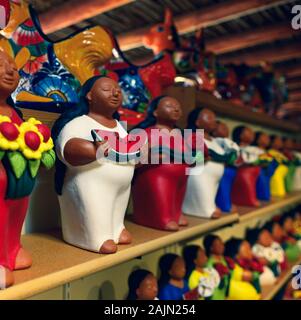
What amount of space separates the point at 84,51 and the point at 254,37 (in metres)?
1.23

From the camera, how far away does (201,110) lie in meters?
1.03

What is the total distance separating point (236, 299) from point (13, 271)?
903mm

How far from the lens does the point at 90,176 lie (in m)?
0.67

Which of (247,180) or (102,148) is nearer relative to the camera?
(102,148)

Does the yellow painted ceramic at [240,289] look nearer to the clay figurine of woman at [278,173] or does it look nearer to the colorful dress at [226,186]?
the colorful dress at [226,186]

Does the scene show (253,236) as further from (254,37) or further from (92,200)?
(92,200)

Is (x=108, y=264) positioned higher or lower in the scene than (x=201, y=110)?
lower

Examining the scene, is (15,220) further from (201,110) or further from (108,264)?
(201,110)

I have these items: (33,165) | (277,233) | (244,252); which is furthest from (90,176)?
(277,233)

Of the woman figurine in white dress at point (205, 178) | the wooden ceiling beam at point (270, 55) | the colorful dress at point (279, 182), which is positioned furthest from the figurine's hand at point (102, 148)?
the wooden ceiling beam at point (270, 55)

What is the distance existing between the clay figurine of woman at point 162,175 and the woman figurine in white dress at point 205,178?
125 millimetres

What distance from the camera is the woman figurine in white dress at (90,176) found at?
2.18ft

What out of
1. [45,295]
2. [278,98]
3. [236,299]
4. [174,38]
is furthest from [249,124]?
[45,295]

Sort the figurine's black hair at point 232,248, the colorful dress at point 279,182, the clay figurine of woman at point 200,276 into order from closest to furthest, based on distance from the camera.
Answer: the clay figurine of woman at point 200,276 < the figurine's black hair at point 232,248 < the colorful dress at point 279,182
